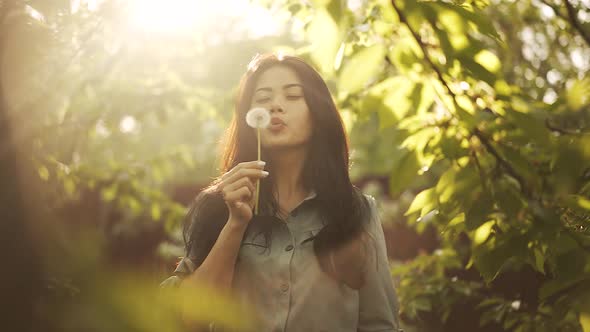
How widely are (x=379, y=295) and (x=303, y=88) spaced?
2.96 feet

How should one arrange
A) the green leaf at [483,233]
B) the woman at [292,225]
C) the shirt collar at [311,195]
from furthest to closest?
the shirt collar at [311,195], the woman at [292,225], the green leaf at [483,233]

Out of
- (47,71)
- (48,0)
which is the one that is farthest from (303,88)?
(47,71)

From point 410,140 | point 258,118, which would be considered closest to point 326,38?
point 410,140

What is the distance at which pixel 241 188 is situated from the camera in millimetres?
1770

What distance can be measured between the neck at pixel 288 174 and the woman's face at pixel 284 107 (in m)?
0.09

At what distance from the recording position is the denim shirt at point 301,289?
190 centimetres

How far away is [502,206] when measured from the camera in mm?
1105

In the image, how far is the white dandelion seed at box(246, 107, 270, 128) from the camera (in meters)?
2.02

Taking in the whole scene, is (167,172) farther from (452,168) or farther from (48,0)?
(452,168)

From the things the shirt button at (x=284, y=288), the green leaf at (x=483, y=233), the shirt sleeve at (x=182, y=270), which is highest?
the green leaf at (x=483, y=233)

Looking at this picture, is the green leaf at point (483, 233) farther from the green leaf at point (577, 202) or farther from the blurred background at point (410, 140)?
the green leaf at point (577, 202)

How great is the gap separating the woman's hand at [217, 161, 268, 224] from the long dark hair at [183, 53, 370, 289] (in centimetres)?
27

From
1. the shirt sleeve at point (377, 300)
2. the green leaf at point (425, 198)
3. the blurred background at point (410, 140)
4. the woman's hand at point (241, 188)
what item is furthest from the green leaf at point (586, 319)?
the woman's hand at point (241, 188)

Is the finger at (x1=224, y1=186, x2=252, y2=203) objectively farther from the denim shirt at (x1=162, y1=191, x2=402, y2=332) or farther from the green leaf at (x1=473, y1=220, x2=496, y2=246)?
the green leaf at (x1=473, y1=220, x2=496, y2=246)
